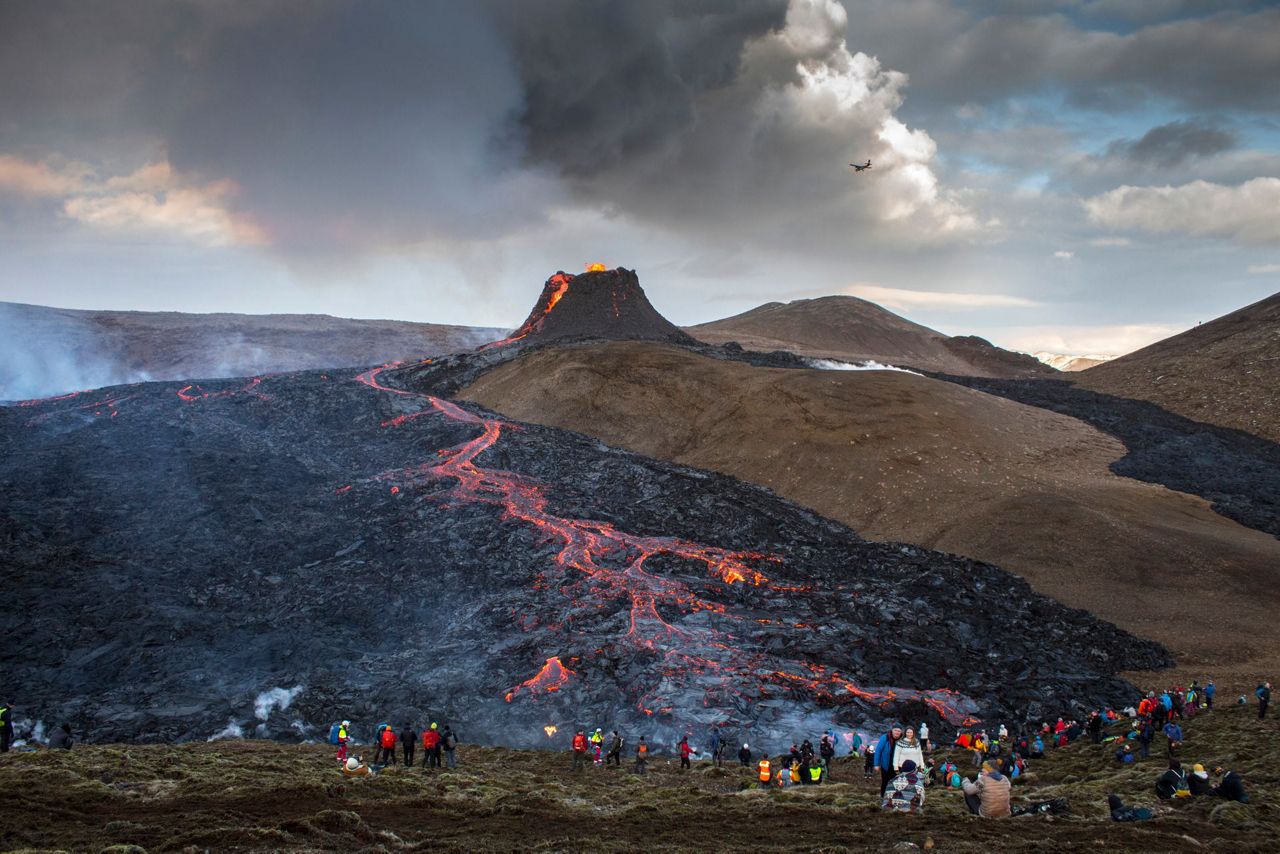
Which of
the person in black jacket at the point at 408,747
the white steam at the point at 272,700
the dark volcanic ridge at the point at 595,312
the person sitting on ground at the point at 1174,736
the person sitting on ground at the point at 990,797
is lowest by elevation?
the white steam at the point at 272,700

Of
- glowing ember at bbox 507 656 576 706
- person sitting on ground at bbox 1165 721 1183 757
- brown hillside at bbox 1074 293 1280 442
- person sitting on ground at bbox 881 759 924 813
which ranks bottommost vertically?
glowing ember at bbox 507 656 576 706

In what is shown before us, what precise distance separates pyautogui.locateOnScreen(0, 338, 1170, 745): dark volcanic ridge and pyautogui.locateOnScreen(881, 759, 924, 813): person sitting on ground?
1425 centimetres

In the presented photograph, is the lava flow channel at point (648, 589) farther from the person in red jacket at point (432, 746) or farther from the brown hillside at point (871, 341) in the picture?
the brown hillside at point (871, 341)

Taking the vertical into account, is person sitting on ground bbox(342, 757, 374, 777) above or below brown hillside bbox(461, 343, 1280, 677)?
below

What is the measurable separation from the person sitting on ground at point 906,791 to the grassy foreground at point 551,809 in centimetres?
33

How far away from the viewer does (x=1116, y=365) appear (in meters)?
109

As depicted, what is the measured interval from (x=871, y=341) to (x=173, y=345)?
137539mm

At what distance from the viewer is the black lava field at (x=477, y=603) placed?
3203 centimetres

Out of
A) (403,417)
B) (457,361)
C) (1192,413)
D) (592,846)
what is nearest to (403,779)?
(592,846)

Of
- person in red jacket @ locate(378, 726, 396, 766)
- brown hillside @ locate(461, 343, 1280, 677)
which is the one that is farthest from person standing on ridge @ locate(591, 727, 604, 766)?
brown hillside @ locate(461, 343, 1280, 677)

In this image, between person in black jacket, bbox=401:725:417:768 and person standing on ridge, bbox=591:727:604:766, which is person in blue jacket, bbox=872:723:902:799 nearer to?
person standing on ridge, bbox=591:727:604:766

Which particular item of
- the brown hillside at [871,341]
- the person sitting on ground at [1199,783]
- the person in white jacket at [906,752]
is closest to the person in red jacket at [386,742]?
Result: the person in white jacket at [906,752]

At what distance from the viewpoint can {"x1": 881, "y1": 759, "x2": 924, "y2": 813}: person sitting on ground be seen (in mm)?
16328

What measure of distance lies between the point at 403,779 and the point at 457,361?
78.5 metres
